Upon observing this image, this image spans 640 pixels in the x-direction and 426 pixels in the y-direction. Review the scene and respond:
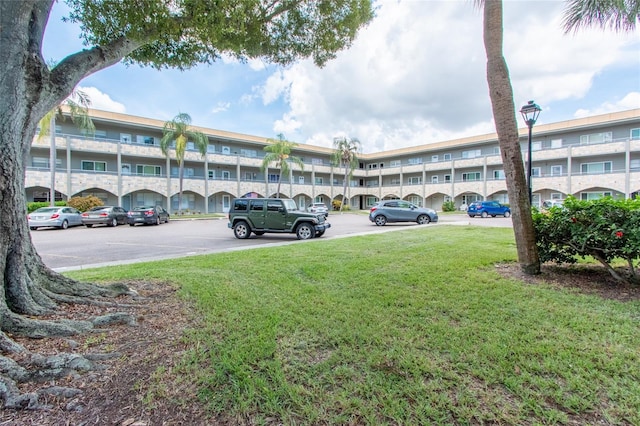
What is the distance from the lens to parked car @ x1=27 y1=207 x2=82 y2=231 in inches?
703

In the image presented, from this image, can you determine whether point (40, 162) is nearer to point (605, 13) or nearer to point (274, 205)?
point (274, 205)

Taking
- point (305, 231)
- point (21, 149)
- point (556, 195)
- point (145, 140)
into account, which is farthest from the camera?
point (556, 195)

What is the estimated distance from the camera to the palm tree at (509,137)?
18.7 ft

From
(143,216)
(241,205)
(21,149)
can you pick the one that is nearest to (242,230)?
(241,205)

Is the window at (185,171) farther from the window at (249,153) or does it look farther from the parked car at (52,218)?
the parked car at (52,218)

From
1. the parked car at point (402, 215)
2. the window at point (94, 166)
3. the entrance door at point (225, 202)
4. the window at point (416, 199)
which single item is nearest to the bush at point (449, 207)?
the window at point (416, 199)

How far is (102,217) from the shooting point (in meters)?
20.5

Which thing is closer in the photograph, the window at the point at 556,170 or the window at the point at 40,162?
the window at the point at 40,162

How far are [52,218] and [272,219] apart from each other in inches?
577

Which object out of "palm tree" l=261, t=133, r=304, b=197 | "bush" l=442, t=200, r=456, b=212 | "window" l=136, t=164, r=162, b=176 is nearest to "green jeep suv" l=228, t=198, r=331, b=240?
"window" l=136, t=164, r=162, b=176

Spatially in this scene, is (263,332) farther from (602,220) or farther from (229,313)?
(602,220)

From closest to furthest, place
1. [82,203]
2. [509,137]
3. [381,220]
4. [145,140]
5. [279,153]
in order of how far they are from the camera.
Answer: [509,137], [381,220], [82,203], [145,140], [279,153]

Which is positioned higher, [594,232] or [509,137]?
[509,137]

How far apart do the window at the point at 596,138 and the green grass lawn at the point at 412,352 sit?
37097 millimetres
